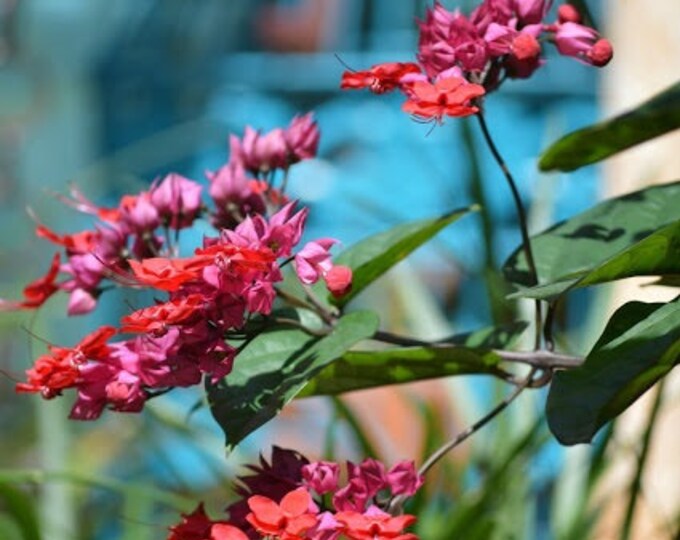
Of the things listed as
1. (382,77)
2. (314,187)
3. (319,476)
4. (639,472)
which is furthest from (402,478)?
(314,187)

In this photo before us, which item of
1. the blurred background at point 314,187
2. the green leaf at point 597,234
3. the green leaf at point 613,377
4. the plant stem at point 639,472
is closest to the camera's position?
the green leaf at point 613,377

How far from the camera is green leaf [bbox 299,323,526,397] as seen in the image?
53cm

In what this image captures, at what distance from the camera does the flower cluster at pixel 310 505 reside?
0.46 metres

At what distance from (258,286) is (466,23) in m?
0.12

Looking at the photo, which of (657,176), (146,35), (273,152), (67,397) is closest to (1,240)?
(146,35)

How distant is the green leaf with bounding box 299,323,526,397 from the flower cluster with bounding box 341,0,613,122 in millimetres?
89

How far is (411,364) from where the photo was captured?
54 centimetres

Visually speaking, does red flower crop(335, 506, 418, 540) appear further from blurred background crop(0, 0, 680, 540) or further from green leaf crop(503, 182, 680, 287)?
blurred background crop(0, 0, 680, 540)

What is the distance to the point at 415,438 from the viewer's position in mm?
2277

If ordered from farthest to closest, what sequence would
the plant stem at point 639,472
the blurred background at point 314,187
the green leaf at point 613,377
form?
the blurred background at point 314,187 < the plant stem at point 639,472 < the green leaf at point 613,377

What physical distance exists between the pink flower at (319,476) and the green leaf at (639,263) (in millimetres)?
89

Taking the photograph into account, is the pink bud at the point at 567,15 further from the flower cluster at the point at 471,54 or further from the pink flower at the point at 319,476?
the pink flower at the point at 319,476

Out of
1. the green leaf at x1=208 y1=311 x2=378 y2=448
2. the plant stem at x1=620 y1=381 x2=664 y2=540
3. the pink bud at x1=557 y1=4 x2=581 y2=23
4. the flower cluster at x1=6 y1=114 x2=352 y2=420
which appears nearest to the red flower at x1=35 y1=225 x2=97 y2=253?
the flower cluster at x1=6 y1=114 x2=352 y2=420

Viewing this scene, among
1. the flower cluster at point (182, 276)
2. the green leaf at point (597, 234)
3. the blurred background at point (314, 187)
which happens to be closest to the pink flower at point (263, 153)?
the flower cluster at point (182, 276)
